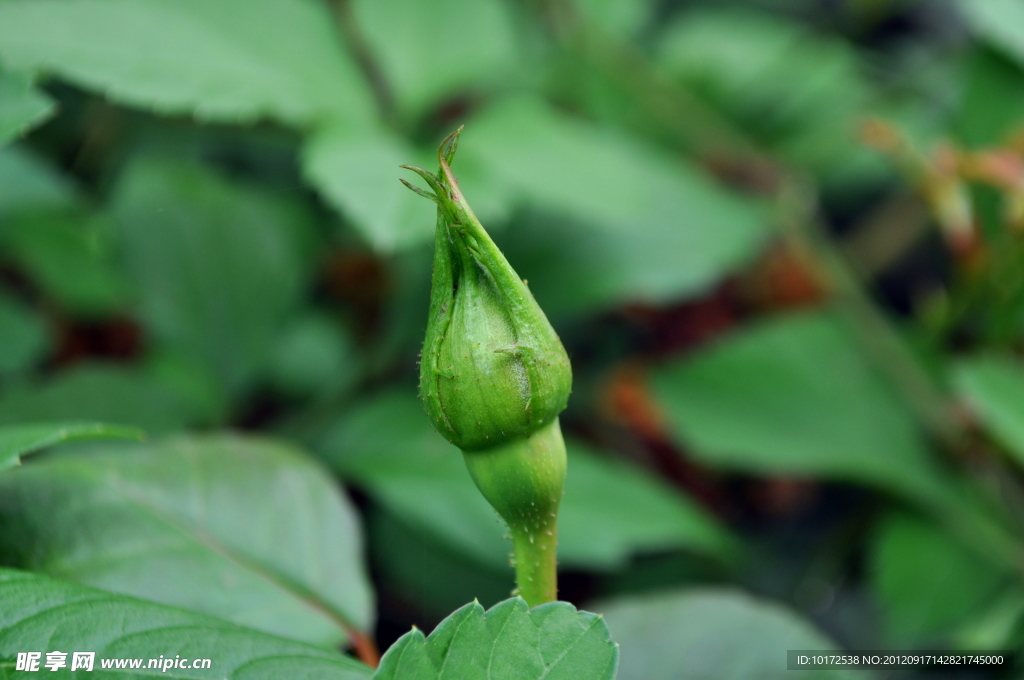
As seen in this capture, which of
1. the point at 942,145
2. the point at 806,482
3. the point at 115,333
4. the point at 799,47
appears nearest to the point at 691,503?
the point at 806,482

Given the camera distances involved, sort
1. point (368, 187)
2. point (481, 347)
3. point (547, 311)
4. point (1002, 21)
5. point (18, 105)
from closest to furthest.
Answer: point (481, 347) → point (18, 105) → point (368, 187) → point (547, 311) → point (1002, 21)

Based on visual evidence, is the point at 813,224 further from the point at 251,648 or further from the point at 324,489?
the point at 251,648

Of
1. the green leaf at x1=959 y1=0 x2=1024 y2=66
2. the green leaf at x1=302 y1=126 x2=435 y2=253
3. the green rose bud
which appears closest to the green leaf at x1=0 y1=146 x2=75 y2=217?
the green leaf at x1=302 y1=126 x2=435 y2=253

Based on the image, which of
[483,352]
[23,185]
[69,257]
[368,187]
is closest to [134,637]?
[483,352]

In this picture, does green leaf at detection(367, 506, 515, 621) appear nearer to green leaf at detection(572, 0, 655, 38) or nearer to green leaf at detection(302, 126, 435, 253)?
green leaf at detection(302, 126, 435, 253)

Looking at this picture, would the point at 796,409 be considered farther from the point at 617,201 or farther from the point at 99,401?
the point at 99,401

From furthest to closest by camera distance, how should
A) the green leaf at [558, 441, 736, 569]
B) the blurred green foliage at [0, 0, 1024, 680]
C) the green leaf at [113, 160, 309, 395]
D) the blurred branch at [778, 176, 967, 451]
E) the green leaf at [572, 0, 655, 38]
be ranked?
the green leaf at [572, 0, 655, 38] < the blurred branch at [778, 176, 967, 451] < the green leaf at [113, 160, 309, 395] < the green leaf at [558, 441, 736, 569] < the blurred green foliage at [0, 0, 1024, 680]
